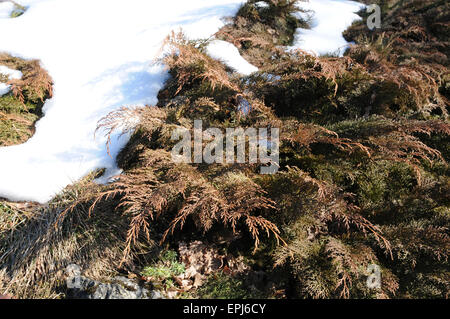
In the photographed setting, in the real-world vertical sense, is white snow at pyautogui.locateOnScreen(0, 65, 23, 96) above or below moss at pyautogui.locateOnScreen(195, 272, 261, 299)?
above

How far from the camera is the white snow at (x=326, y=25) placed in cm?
400

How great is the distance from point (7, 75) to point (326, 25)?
15.5ft

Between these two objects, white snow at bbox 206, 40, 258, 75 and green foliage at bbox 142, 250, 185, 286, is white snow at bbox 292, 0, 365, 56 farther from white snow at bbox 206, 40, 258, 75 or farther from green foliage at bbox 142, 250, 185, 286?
green foliage at bbox 142, 250, 185, 286

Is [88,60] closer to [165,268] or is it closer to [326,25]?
[165,268]

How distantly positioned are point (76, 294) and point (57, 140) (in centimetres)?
172

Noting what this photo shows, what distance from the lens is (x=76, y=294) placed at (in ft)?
6.55

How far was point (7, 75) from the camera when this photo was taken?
3191 mm

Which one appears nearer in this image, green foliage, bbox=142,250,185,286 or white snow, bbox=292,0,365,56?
green foliage, bbox=142,250,185,286

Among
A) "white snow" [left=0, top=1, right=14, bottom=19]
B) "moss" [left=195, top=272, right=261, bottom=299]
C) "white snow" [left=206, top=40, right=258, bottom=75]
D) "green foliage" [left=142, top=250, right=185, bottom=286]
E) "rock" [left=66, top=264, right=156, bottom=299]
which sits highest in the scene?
"white snow" [left=0, top=1, right=14, bottom=19]

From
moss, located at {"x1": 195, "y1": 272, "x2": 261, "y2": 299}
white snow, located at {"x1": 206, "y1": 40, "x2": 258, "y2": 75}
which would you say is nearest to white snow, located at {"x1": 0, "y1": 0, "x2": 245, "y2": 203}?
white snow, located at {"x1": 206, "y1": 40, "x2": 258, "y2": 75}

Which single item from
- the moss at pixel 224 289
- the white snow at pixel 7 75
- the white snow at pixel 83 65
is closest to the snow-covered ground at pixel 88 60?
the white snow at pixel 83 65

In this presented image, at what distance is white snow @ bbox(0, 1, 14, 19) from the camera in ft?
13.4

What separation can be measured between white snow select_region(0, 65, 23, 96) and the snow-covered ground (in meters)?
0.33
